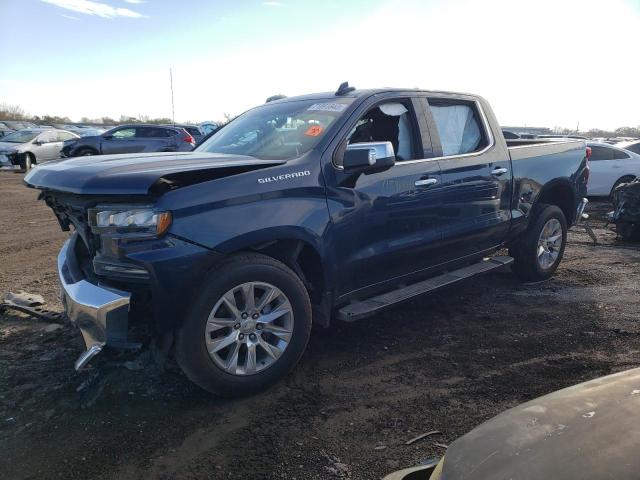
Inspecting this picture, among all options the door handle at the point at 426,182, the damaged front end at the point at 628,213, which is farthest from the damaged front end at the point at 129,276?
the damaged front end at the point at 628,213

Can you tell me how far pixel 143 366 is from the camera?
11.6ft

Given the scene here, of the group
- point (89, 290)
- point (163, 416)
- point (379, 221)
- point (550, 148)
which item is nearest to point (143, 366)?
point (163, 416)

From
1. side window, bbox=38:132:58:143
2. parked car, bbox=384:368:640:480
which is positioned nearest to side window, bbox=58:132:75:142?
side window, bbox=38:132:58:143

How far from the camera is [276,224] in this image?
327 centimetres

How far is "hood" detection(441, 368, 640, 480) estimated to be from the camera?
4.37ft

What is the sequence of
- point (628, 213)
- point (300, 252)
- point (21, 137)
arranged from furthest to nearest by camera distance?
point (21, 137) < point (628, 213) < point (300, 252)

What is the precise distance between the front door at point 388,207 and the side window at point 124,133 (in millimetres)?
15582

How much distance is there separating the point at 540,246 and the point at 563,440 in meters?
4.64

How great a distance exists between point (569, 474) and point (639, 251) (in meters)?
7.51

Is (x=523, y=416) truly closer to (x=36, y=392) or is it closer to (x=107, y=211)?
(x=107, y=211)

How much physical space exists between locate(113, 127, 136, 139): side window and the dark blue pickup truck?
567 inches

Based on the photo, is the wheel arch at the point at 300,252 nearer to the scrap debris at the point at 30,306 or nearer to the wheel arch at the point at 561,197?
the scrap debris at the point at 30,306

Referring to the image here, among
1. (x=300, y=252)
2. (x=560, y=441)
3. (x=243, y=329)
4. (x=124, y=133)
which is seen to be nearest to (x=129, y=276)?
(x=243, y=329)

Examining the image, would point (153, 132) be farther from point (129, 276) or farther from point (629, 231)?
point (129, 276)
